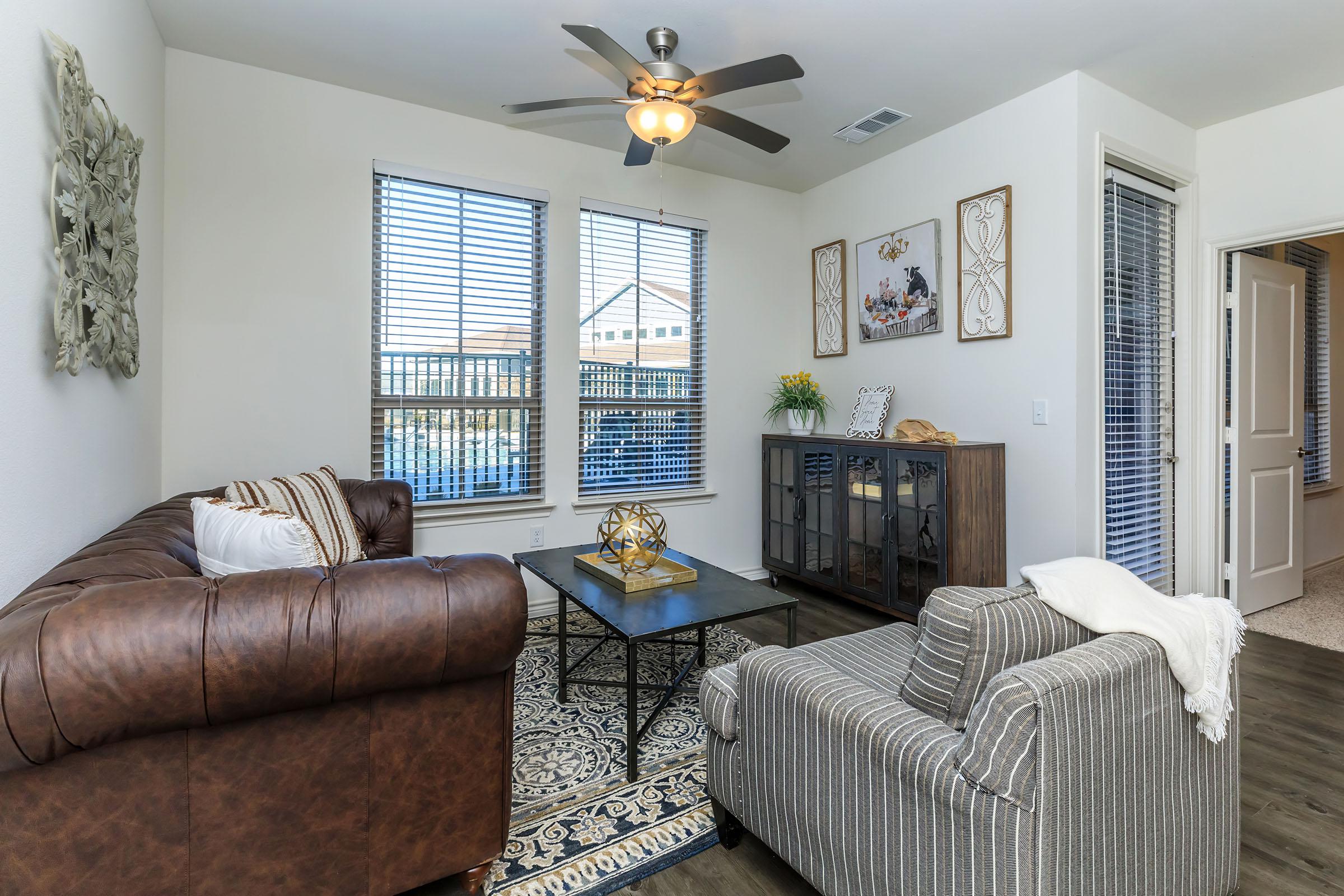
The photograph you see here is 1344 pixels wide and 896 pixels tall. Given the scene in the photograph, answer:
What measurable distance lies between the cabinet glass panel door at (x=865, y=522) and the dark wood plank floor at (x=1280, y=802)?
1.58m

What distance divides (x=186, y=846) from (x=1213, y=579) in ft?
15.6

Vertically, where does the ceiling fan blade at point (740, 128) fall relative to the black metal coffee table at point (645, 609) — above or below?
above

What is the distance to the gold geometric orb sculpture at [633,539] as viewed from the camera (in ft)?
8.30

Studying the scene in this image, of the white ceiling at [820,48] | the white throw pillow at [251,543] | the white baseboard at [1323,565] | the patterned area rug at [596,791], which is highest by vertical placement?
the white ceiling at [820,48]

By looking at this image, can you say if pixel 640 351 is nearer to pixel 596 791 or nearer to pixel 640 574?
pixel 640 574

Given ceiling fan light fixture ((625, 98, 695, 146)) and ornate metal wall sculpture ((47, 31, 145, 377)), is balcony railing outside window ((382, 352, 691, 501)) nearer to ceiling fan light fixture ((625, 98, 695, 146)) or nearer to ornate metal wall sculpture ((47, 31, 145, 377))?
ornate metal wall sculpture ((47, 31, 145, 377))

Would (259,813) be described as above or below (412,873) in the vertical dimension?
above

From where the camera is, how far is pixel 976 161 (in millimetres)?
3434

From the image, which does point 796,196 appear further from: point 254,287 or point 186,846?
point 186,846

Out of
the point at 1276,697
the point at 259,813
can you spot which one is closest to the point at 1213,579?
the point at 1276,697

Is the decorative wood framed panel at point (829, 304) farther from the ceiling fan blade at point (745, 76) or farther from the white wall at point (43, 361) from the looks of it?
the white wall at point (43, 361)

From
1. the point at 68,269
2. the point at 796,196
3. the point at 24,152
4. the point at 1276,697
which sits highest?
the point at 796,196

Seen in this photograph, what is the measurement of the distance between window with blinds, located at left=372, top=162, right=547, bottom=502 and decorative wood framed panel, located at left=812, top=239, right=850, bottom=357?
1975 mm

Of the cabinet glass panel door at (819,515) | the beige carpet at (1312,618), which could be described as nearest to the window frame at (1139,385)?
A: the beige carpet at (1312,618)
